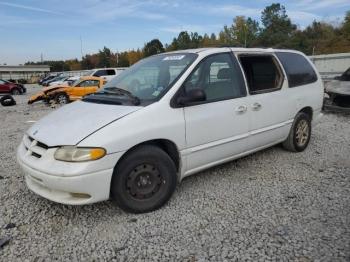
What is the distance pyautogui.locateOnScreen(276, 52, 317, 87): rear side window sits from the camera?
5.14 m

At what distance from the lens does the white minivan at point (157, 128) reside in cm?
313

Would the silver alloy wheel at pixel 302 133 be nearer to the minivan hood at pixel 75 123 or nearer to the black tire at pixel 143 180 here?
the black tire at pixel 143 180

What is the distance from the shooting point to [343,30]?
5338cm

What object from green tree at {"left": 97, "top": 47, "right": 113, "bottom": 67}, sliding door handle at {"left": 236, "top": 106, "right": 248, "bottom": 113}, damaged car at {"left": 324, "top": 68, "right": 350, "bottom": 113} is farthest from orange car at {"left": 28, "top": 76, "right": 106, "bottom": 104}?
green tree at {"left": 97, "top": 47, "right": 113, "bottom": 67}

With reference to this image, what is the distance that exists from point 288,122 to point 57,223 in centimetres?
365

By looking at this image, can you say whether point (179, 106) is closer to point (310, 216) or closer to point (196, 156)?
point (196, 156)

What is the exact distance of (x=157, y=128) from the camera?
11.2 ft

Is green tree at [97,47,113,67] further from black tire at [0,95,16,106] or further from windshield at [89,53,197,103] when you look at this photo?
windshield at [89,53,197,103]

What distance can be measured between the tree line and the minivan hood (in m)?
31.1

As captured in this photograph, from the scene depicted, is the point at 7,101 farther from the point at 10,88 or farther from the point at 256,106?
the point at 256,106

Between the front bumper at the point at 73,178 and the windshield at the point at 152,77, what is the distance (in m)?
0.94

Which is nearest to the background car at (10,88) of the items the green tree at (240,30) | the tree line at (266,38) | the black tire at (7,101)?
the black tire at (7,101)

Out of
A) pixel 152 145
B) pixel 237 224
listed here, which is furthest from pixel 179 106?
pixel 237 224

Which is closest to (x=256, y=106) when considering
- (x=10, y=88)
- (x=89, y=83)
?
(x=89, y=83)
